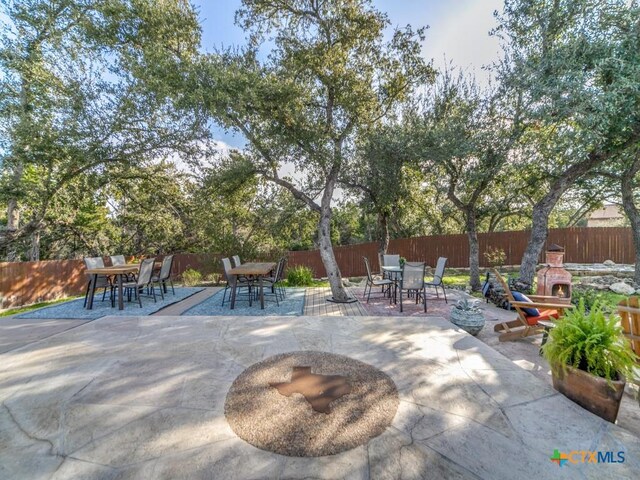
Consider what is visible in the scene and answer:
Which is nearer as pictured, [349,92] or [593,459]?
[593,459]

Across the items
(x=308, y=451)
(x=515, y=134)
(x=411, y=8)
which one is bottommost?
(x=308, y=451)

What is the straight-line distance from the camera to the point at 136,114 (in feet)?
23.0

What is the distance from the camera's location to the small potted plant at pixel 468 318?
3826mm

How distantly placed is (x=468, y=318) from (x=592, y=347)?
172cm

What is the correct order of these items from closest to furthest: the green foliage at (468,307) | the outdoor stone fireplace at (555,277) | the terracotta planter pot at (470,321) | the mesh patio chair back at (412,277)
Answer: the terracotta planter pot at (470,321)
the green foliage at (468,307)
the outdoor stone fireplace at (555,277)
the mesh patio chair back at (412,277)

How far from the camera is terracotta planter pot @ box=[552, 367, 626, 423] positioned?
2.01 metres

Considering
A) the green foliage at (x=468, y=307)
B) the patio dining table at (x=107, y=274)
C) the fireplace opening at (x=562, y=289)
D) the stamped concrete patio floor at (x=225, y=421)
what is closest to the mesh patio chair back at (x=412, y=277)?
the green foliage at (x=468, y=307)

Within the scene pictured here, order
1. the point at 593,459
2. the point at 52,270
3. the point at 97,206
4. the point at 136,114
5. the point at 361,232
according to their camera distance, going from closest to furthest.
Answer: the point at 593,459 → the point at 136,114 → the point at 52,270 → the point at 97,206 → the point at 361,232

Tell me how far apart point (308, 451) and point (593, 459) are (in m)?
1.69

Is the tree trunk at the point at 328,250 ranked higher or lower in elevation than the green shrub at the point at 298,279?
higher

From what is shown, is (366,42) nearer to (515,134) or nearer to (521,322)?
(515,134)

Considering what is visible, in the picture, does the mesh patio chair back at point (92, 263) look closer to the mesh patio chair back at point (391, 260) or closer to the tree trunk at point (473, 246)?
the mesh patio chair back at point (391, 260)

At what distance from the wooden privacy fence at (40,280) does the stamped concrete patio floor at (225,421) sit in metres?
5.36

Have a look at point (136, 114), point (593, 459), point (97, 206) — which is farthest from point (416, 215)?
point (97, 206)
